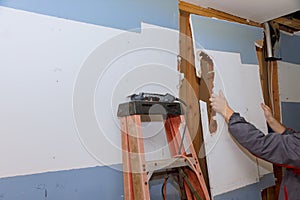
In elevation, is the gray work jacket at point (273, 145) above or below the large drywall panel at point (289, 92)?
below

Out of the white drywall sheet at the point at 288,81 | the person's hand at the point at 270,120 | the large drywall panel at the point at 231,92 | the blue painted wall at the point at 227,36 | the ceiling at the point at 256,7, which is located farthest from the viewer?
the white drywall sheet at the point at 288,81

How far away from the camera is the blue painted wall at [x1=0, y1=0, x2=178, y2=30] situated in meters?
1.41

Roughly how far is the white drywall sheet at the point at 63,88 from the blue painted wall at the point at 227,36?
0.45 metres

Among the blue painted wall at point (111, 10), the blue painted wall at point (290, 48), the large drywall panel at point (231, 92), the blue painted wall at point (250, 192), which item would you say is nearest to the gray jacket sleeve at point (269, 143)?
the large drywall panel at point (231, 92)

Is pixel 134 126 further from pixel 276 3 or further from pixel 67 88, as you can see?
pixel 276 3

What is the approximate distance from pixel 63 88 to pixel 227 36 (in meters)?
1.36

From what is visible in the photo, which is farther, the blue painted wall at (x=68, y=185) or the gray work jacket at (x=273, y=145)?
the gray work jacket at (x=273, y=145)

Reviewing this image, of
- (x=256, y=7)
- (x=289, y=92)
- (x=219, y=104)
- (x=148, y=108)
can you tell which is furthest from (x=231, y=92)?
(x=289, y=92)

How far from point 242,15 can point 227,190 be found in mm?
1414

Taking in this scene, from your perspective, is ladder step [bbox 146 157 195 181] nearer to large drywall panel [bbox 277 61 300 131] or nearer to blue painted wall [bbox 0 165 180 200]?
blue painted wall [bbox 0 165 180 200]

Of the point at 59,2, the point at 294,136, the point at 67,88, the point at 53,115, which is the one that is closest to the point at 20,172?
the point at 53,115

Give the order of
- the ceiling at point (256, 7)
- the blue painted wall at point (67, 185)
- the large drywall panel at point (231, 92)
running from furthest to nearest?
the ceiling at point (256, 7) < the large drywall panel at point (231, 92) < the blue painted wall at point (67, 185)

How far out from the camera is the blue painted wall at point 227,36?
207 cm

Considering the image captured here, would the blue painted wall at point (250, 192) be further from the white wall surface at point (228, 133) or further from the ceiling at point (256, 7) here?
the ceiling at point (256, 7)
